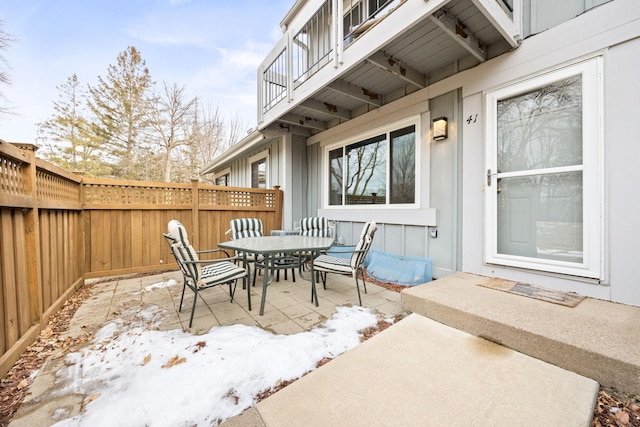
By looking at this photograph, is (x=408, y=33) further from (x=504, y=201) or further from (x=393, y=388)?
(x=393, y=388)

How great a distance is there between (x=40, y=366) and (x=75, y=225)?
247 centimetres

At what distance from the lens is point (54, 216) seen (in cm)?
268

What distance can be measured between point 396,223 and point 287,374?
287cm

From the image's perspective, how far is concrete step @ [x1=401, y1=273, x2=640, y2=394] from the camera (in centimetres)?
141

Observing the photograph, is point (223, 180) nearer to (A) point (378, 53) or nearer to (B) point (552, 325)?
(A) point (378, 53)

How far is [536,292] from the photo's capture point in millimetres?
2354

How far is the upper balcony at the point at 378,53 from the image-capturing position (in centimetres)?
245

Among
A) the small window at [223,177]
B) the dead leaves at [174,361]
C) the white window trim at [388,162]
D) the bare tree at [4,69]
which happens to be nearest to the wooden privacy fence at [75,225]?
the dead leaves at [174,361]

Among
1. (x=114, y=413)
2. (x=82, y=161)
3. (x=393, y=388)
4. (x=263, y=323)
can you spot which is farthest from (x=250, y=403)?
(x=82, y=161)

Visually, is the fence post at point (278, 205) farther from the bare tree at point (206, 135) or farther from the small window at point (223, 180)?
the bare tree at point (206, 135)

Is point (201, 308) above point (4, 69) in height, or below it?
below

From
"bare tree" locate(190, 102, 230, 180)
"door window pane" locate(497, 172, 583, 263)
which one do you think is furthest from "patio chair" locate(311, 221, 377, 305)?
"bare tree" locate(190, 102, 230, 180)

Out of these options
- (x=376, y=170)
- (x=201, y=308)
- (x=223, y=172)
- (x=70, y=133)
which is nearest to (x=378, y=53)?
(x=376, y=170)

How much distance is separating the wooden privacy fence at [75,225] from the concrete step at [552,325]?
10.7 feet
